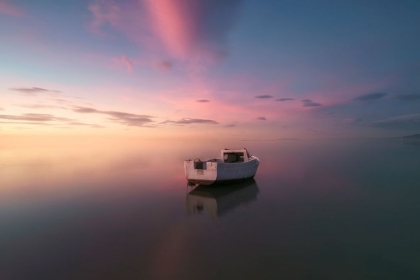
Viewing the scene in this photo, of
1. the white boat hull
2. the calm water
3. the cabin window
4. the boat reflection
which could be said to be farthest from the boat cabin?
the calm water

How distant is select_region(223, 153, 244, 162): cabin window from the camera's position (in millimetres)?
33184

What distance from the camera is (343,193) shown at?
25.3 metres

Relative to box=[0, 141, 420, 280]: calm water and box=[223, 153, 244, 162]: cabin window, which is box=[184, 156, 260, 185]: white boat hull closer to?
box=[0, 141, 420, 280]: calm water

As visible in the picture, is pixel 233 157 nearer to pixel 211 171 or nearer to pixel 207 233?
pixel 211 171

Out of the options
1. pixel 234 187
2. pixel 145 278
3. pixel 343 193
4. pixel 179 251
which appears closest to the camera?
pixel 145 278

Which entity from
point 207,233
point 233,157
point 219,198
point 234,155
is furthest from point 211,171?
point 207,233

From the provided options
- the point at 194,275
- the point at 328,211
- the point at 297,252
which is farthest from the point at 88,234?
the point at 328,211

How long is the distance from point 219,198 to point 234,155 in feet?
38.4

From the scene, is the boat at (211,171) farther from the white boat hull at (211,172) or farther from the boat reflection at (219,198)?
the boat reflection at (219,198)

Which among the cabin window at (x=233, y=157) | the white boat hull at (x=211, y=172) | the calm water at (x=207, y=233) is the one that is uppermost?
the cabin window at (x=233, y=157)

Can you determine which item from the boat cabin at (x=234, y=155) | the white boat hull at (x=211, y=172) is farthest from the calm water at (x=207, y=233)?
the boat cabin at (x=234, y=155)

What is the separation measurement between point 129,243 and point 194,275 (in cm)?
507

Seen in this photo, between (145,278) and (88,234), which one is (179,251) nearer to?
(145,278)

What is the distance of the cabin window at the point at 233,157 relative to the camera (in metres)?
33.2
